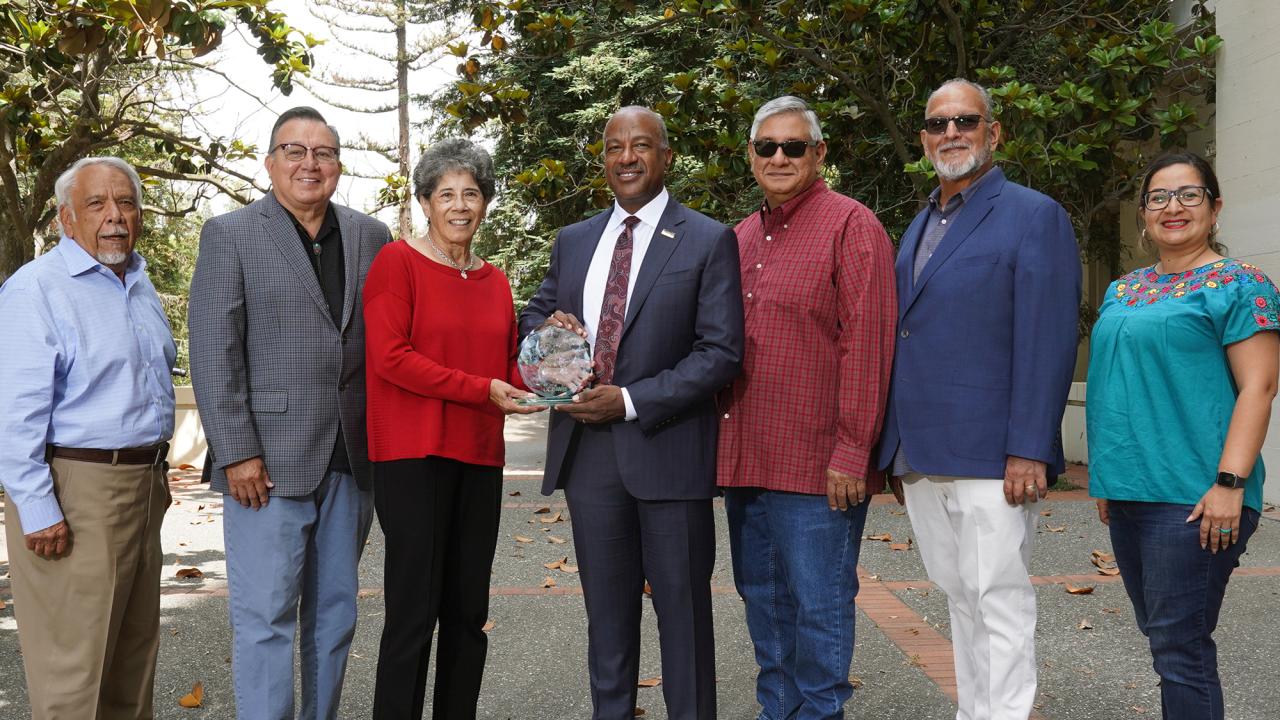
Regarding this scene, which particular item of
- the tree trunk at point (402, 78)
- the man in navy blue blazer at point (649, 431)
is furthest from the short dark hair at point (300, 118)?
the tree trunk at point (402, 78)

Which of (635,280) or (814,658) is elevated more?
(635,280)

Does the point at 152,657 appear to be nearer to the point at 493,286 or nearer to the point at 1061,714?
the point at 493,286

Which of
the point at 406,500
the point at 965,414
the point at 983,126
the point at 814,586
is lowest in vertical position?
the point at 814,586

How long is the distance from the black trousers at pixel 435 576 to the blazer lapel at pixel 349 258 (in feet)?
1.84

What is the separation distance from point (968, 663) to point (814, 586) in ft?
2.01

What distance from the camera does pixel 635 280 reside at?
3600 millimetres

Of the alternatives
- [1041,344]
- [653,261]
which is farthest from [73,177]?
[1041,344]

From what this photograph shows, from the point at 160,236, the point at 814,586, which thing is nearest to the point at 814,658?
the point at 814,586

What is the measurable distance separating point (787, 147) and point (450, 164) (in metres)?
1.21

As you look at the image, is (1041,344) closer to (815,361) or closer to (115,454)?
(815,361)

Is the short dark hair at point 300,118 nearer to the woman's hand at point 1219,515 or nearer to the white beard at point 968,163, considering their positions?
the white beard at point 968,163

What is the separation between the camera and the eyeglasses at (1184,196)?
329 centimetres

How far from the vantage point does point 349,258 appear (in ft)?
12.4

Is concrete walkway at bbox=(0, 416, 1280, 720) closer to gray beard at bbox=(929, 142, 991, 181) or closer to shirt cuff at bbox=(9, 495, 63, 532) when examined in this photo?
shirt cuff at bbox=(9, 495, 63, 532)
